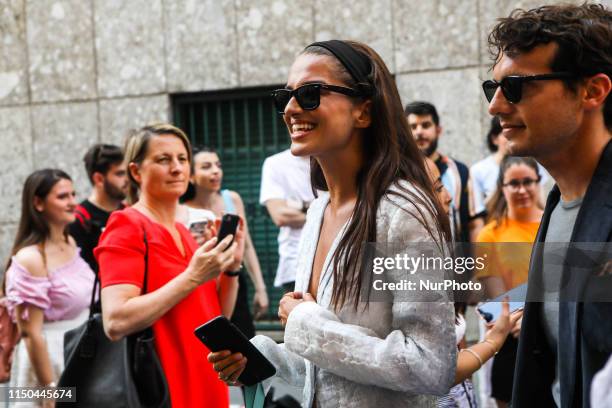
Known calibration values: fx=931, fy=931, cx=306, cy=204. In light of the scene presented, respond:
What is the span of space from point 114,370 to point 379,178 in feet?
5.87

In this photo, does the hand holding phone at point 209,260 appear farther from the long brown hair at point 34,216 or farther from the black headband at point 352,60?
the long brown hair at point 34,216

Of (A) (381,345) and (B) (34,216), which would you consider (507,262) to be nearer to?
(A) (381,345)

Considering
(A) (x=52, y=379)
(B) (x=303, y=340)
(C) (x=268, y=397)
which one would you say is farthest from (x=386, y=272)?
(A) (x=52, y=379)

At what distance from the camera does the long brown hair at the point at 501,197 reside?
5648 millimetres

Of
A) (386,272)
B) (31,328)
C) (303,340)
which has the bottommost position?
(31,328)

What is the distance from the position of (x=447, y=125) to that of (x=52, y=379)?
467 cm

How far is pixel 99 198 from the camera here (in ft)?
21.5

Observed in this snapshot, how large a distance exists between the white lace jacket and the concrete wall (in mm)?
6131

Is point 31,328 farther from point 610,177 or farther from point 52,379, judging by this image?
point 610,177

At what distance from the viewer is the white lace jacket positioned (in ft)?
8.07

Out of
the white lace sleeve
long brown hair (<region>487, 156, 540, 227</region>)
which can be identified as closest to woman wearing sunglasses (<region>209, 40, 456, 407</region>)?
the white lace sleeve

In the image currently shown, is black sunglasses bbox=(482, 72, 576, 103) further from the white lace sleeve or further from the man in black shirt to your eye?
the man in black shirt

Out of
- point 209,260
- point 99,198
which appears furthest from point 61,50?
point 209,260

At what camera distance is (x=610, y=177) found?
225cm
